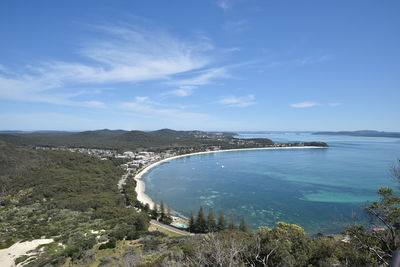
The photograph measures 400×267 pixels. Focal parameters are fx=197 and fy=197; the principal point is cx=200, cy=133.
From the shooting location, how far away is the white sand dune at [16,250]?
568 inches

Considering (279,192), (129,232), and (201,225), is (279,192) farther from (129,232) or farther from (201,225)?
(129,232)

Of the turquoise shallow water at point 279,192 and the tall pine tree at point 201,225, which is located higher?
the tall pine tree at point 201,225

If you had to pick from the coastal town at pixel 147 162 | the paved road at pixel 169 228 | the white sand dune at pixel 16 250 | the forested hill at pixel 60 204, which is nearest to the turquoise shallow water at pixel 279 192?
the coastal town at pixel 147 162

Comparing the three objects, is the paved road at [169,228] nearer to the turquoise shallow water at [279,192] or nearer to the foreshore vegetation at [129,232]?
the foreshore vegetation at [129,232]

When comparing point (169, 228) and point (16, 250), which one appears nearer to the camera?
point (16, 250)

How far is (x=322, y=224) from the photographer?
23.0 m

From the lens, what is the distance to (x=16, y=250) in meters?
15.9

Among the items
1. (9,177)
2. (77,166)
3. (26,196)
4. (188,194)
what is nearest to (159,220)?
(188,194)

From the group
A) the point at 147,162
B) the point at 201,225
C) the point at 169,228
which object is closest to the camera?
the point at 201,225

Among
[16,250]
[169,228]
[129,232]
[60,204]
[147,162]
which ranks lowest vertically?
[169,228]

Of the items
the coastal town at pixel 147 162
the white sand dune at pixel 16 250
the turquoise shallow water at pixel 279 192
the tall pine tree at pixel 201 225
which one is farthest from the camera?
the turquoise shallow water at pixel 279 192

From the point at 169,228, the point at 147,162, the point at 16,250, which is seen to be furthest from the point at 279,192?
the point at 147,162

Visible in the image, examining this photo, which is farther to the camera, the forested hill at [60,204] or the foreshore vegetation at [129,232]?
the forested hill at [60,204]

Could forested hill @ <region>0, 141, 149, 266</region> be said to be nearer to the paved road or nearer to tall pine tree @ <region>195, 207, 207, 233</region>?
the paved road
